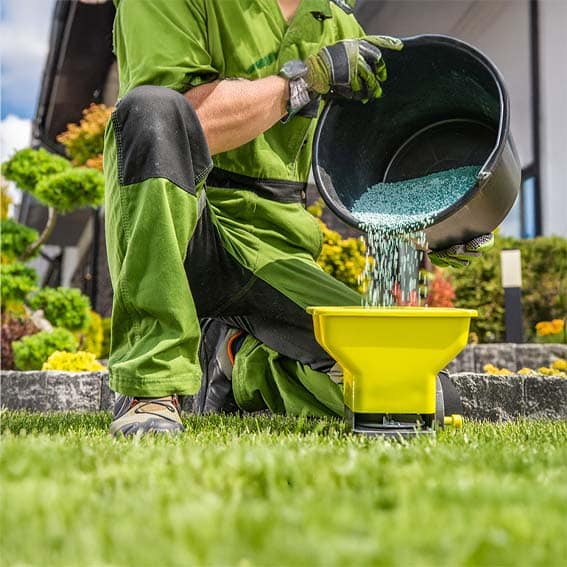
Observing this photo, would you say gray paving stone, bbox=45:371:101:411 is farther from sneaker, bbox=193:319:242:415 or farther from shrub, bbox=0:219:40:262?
shrub, bbox=0:219:40:262

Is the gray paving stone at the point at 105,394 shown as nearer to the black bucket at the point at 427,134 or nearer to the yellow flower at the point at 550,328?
the black bucket at the point at 427,134

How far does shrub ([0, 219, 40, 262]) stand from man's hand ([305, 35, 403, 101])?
13.5ft

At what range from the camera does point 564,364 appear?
12.8 ft

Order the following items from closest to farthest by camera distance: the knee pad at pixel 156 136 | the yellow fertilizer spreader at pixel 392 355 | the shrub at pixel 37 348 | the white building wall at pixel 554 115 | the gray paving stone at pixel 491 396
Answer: the yellow fertilizer spreader at pixel 392 355 < the knee pad at pixel 156 136 < the gray paving stone at pixel 491 396 < the shrub at pixel 37 348 < the white building wall at pixel 554 115

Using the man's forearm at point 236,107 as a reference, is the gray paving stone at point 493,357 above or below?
→ below

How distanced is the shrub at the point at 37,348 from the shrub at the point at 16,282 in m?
0.79

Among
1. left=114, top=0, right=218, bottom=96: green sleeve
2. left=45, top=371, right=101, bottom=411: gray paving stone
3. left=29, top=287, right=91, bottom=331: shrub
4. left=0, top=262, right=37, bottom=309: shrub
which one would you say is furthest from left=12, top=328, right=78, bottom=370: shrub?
left=114, top=0, right=218, bottom=96: green sleeve

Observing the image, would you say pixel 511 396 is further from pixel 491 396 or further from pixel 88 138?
pixel 88 138

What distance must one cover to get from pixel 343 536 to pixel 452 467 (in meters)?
0.45

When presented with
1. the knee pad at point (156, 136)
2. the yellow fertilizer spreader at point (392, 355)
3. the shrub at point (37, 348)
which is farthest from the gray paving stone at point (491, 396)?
the shrub at point (37, 348)

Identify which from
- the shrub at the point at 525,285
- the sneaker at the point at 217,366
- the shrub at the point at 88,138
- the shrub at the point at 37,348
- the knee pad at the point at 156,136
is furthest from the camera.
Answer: the shrub at the point at 88,138

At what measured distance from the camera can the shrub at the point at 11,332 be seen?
193 inches

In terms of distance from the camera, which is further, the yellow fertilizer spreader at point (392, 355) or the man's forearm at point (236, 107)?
the man's forearm at point (236, 107)

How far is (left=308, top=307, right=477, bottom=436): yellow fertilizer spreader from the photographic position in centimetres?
170
